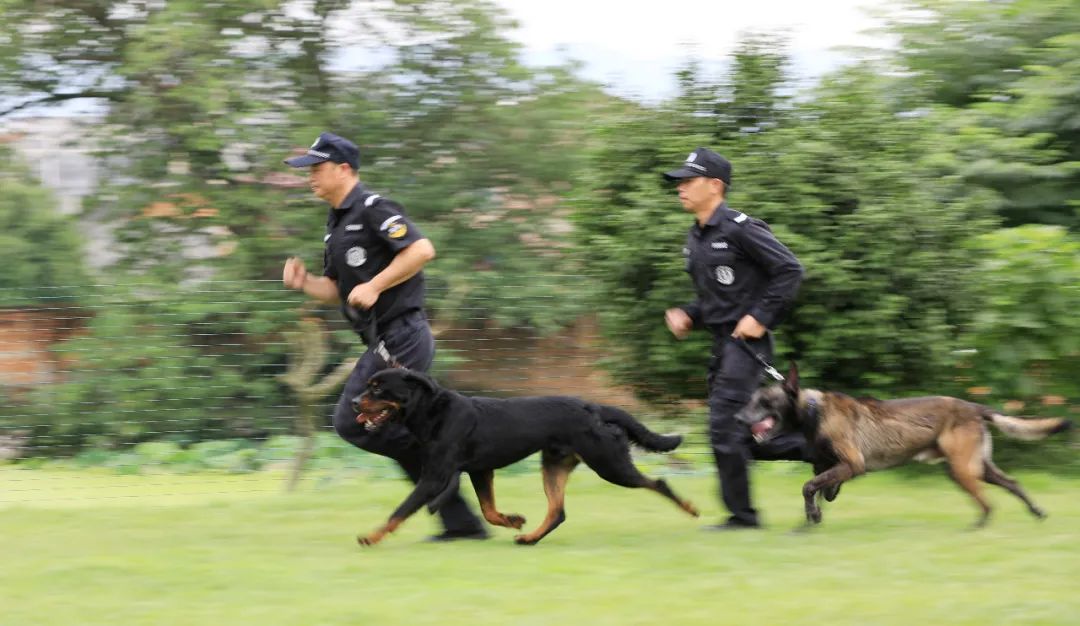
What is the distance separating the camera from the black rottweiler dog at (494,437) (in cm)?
598

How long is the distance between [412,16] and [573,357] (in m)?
3.52

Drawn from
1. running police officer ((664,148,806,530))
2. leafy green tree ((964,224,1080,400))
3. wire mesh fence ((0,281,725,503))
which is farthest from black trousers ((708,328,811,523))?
leafy green tree ((964,224,1080,400))

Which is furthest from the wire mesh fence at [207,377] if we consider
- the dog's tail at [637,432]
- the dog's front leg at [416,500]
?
the dog's front leg at [416,500]

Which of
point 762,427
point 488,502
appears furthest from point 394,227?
point 762,427

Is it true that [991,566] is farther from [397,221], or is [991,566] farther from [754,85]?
[754,85]

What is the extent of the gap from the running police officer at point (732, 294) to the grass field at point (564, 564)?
37 cm

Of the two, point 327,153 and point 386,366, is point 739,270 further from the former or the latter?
point 327,153

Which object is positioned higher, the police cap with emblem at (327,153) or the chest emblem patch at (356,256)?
the police cap with emblem at (327,153)

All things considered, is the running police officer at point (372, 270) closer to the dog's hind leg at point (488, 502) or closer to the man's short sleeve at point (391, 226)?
the man's short sleeve at point (391, 226)

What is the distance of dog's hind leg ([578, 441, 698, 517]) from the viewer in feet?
20.5

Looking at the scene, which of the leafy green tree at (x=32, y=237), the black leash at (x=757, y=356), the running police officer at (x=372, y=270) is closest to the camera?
the running police officer at (x=372, y=270)

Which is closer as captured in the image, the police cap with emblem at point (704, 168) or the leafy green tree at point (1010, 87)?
the police cap with emblem at point (704, 168)

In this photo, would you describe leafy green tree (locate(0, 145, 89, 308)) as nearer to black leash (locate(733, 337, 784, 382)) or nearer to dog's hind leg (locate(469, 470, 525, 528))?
dog's hind leg (locate(469, 470, 525, 528))

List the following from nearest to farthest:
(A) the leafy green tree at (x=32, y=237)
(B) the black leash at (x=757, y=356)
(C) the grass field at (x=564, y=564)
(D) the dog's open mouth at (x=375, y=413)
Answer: (C) the grass field at (x=564, y=564) → (D) the dog's open mouth at (x=375, y=413) → (B) the black leash at (x=757, y=356) → (A) the leafy green tree at (x=32, y=237)
